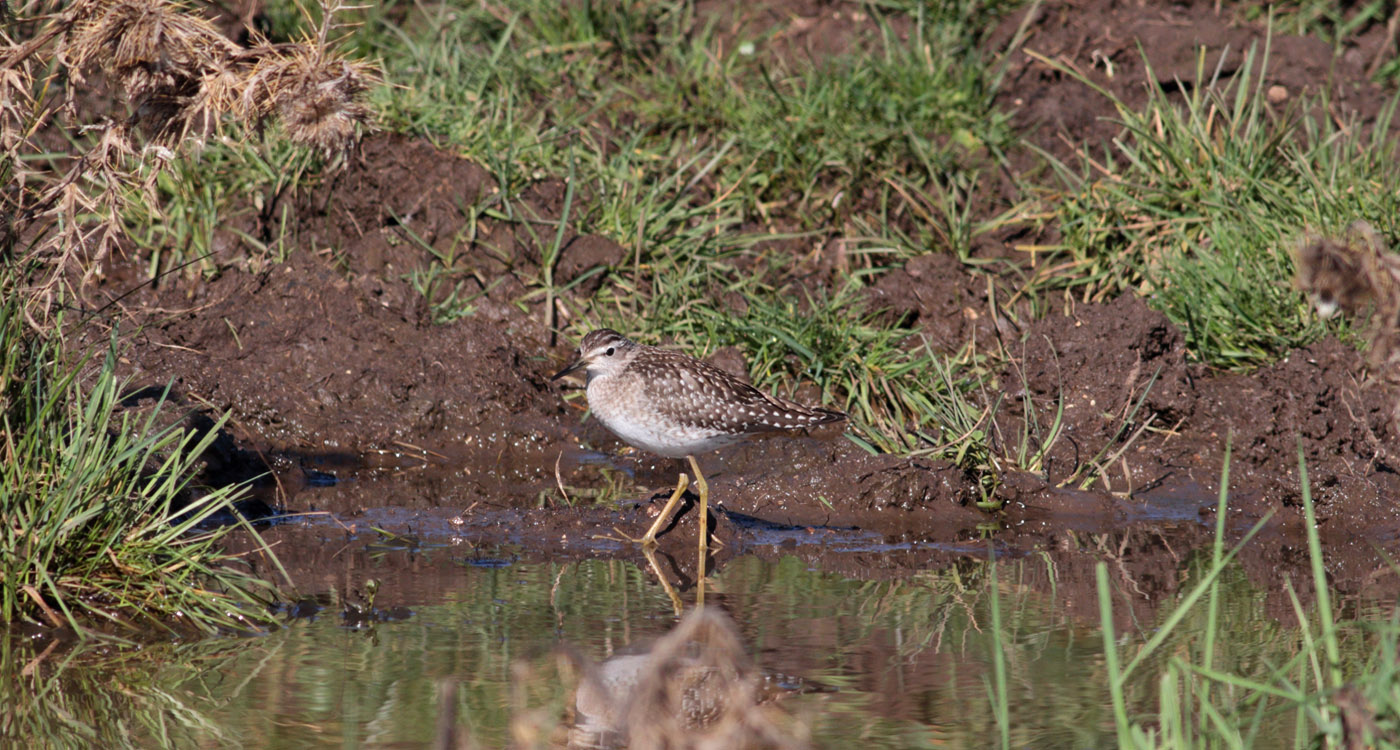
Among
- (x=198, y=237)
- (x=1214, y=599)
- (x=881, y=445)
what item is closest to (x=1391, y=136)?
(x=881, y=445)

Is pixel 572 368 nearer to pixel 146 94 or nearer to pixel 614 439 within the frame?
pixel 614 439

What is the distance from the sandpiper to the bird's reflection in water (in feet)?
6.49

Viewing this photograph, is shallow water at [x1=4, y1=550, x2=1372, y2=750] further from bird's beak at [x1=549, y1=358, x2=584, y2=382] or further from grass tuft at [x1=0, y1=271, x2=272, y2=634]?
bird's beak at [x1=549, y1=358, x2=584, y2=382]

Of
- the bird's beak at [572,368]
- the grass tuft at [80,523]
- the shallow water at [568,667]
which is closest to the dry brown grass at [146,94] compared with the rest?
the grass tuft at [80,523]

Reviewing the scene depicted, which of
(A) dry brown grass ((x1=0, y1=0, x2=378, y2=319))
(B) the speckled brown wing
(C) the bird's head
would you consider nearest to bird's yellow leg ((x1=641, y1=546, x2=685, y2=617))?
(B) the speckled brown wing

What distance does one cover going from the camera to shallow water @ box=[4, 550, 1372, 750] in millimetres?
4621

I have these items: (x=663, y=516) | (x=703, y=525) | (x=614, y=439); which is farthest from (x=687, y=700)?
(x=614, y=439)

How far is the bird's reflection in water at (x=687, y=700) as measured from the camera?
10.0ft

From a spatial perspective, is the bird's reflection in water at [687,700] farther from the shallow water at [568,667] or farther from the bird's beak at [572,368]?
the bird's beak at [572,368]

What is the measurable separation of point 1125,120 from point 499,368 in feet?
15.4

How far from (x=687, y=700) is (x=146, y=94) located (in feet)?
9.82

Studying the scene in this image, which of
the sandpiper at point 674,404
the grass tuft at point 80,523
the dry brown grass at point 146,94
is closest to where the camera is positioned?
the dry brown grass at point 146,94

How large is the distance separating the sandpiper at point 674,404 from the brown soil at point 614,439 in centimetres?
31

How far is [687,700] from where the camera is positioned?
4949mm
